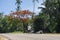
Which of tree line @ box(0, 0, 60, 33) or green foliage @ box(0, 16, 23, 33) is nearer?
tree line @ box(0, 0, 60, 33)

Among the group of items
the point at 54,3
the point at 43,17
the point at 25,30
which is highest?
the point at 54,3

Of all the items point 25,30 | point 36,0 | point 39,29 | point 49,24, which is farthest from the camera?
point 36,0

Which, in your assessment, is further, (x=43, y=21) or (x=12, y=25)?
(x=12, y=25)

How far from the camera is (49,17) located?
183 ft

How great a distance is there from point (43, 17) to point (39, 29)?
372cm

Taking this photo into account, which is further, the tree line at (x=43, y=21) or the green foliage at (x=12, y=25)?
the green foliage at (x=12, y=25)

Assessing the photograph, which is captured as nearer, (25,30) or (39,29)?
(39,29)

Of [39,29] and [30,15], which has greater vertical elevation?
[30,15]

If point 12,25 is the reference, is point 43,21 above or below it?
above

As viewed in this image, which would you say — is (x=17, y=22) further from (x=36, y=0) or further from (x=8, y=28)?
(x=36, y=0)

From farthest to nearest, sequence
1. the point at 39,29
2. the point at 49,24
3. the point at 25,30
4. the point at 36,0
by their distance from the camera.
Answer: the point at 36,0 < the point at 25,30 < the point at 39,29 < the point at 49,24

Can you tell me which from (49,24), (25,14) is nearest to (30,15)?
(25,14)

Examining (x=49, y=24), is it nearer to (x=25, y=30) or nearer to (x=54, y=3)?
(x=54, y=3)

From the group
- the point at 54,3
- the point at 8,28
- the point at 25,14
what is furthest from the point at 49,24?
the point at 8,28
